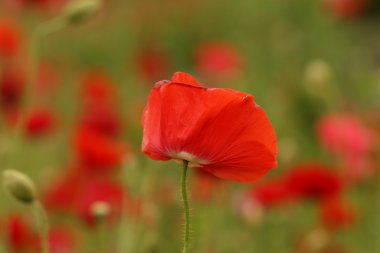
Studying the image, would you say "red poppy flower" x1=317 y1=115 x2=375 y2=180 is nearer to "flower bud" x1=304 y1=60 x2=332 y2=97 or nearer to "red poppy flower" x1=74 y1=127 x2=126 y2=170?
"flower bud" x1=304 y1=60 x2=332 y2=97

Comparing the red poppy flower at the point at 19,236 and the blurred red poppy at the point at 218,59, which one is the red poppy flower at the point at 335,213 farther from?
the blurred red poppy at the point at 218,59

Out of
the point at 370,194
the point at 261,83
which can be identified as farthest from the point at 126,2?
the point at 370,194

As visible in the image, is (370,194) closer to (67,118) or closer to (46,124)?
(46,124)

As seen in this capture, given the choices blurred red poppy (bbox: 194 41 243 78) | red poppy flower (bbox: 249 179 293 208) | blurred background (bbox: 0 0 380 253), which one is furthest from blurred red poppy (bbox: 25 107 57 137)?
blurred red poppy (bbox: 194 41 243 78)

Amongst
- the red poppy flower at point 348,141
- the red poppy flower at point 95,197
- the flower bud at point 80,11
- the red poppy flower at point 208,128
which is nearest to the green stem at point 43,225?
the red poppy flower at point 208,128

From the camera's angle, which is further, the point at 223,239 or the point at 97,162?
the point at 223,239

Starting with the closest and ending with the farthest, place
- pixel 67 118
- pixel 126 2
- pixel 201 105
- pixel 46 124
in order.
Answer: pixel 201 105, pixel 46 124, pixel 67 118, pixel 126 2

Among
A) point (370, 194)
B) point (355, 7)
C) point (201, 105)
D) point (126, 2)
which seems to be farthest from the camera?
point (126, 2)
